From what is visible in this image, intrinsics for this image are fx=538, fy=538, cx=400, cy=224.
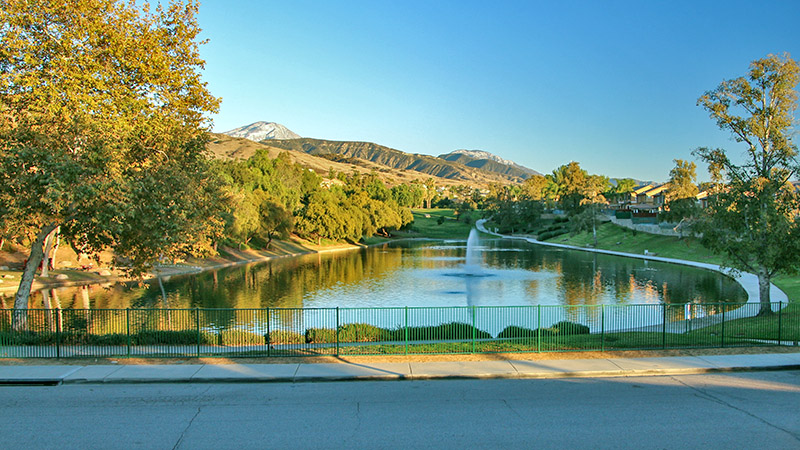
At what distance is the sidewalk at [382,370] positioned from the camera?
15102 mm

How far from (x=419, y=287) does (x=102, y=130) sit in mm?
32836

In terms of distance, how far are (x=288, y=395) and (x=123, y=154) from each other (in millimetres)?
12793

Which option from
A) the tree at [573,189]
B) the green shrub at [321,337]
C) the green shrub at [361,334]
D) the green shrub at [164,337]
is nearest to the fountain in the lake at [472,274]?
the green shrub at [361,334]

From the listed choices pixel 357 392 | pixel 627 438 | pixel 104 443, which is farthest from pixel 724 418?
pixel 104 443

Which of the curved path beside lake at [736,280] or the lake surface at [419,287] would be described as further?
the lake surface at [419,287]

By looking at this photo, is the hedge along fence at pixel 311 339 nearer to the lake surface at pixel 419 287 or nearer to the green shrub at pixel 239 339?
the green shrub at pixel 239 339

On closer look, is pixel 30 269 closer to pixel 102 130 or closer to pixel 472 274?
pixel 102 130

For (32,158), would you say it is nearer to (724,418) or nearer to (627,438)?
(627,438)

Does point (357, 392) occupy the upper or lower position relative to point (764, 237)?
lower

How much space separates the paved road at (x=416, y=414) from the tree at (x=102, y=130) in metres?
7.74

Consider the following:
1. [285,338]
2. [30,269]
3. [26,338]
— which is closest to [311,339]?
[285,338]

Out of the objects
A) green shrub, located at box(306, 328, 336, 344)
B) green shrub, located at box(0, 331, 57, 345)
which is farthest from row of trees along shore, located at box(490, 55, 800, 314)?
green shrub, located at box(0, 331, 57, 345)

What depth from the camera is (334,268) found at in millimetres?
66812

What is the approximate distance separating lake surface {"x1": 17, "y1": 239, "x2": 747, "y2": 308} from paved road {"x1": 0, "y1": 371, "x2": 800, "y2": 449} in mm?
24559
